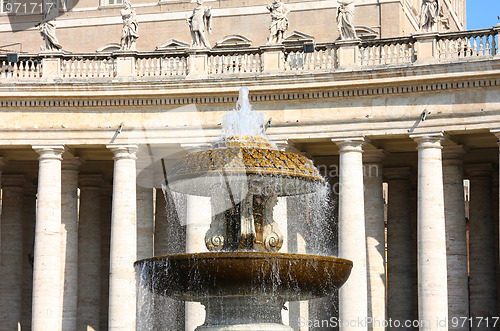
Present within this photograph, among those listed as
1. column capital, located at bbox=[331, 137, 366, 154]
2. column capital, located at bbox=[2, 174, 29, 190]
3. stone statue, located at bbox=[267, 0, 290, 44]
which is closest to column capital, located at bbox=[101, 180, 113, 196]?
column capital, located at bbox=[2, 174, 29, 190]

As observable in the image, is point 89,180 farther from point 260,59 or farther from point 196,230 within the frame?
point 260,59

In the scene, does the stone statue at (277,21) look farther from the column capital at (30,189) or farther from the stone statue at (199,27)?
the column capital at (30,189)

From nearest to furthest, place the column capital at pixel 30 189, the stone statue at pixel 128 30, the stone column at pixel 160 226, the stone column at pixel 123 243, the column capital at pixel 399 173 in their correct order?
the stone column at pixel 123 243 < the stone statue at pixel 128 30 < the column capital at pixel 399 173 < the stone column at pixel 160 226 < the column capital at pixel 30 189

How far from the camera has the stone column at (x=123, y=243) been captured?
46.5 meters

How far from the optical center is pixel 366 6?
59.6m

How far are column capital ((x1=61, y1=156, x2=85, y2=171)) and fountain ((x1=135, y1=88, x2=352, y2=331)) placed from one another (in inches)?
831

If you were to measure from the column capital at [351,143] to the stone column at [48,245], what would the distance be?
41.1ft

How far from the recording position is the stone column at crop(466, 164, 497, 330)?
164 feet

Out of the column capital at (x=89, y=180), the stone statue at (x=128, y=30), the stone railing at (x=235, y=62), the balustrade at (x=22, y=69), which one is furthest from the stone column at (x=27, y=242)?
the stone railing at (x=235, y=62)

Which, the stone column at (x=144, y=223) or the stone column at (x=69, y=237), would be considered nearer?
the stone column at (x=69, y=237)

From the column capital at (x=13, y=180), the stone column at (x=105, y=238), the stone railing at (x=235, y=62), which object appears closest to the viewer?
the stone railing at (x=235, y=62)

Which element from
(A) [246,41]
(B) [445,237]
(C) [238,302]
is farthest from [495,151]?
(C) [238,302]

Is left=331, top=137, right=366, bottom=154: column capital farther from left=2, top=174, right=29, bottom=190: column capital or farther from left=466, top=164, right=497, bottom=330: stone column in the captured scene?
left=2, top=174, right=29, bottom=190: column capital

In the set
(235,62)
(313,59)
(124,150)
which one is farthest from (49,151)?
(313,59)
